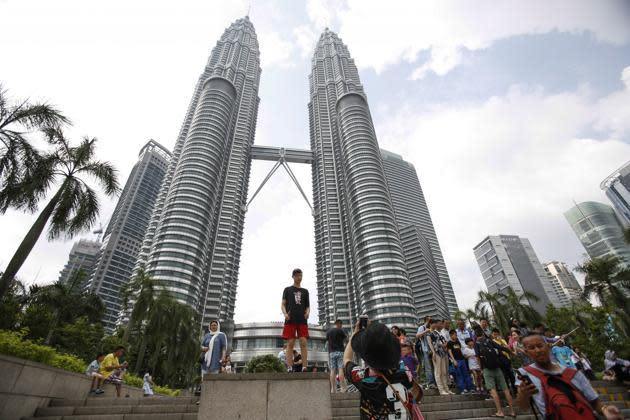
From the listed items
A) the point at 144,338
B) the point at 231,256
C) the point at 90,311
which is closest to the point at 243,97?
the point at 231,256

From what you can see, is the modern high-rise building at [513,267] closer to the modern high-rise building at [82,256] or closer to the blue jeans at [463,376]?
the blue jeans at [463,376]

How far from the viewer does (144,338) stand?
26.0 m

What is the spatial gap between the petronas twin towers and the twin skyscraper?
0.36 m

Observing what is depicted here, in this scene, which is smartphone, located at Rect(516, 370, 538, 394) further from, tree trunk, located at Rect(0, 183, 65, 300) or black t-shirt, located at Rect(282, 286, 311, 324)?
tree trunk, located at Rect(0, 183, 65, 300)

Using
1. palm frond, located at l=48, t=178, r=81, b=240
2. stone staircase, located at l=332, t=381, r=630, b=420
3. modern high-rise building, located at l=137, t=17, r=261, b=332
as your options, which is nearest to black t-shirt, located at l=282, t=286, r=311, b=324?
stone staircase, located at l=332, t=381, r=630, b=420

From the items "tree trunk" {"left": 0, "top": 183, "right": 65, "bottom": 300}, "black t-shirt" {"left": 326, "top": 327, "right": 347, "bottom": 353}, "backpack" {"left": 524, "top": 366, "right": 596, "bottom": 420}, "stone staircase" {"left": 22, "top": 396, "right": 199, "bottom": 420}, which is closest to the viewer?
"backpack" {"left": 524, "top": 366, "right": 596, "bottom": 420}

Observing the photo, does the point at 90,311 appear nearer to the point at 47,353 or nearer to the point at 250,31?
the point at 47,353

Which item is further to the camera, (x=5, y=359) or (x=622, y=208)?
(x=622, y=208)

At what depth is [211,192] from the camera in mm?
99938

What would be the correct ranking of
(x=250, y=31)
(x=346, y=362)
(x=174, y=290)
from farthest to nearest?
(x=250, y=31) < (x=174, y=290) < (x=346, y=362)

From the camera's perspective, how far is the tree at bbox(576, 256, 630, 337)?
867 inches

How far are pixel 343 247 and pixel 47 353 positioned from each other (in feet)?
375

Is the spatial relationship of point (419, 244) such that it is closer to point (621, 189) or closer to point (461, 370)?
point (621, 189)

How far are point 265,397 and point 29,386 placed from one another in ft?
21.6
